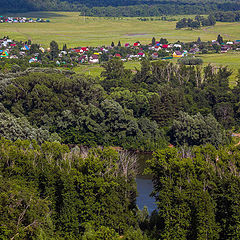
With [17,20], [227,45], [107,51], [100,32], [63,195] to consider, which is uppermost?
[17,20]

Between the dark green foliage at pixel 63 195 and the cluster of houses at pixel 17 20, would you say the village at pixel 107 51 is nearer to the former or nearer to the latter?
the cluster of houses at pixel 17 20

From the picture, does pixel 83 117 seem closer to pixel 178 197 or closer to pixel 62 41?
pixel 178 197

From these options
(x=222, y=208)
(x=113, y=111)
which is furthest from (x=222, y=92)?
(x=222, y=208)

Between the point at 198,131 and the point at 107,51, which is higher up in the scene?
the point at 107,51

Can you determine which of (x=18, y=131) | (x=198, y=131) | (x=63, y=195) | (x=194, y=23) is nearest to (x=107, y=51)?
(x=194, y=23)

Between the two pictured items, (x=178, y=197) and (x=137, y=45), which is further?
(x=137, y=45)

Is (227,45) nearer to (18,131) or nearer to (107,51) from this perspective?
(107,51)

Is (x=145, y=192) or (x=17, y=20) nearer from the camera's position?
(x=145, y=192)

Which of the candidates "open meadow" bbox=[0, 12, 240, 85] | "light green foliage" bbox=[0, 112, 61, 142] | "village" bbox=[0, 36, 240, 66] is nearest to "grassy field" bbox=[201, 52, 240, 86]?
"village" bbox=[0, 36, 240, 66]
